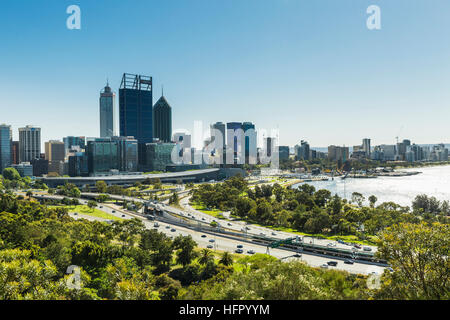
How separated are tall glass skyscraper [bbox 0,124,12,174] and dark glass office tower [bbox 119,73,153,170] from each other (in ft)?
63.7

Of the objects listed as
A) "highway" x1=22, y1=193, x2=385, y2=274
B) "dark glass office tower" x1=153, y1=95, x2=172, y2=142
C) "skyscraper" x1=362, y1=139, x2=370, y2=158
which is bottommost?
"highway" x1=22, y1=193, x2=385, y2=274

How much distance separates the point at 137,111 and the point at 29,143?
2182 cm

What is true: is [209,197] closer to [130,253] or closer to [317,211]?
[317,211]

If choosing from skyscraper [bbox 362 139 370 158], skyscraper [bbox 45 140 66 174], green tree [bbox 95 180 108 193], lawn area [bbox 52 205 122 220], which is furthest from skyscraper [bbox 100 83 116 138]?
skyscraper [bbox 362 139 370 158]

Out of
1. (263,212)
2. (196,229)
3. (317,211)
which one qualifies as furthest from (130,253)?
(317,211)

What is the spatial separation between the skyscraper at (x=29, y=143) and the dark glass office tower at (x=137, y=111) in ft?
54.7

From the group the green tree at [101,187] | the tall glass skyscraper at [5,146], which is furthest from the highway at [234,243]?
the tall glass skyscraper at [5,146]

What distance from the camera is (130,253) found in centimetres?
1320

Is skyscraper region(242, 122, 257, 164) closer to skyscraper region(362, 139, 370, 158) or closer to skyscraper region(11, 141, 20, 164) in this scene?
skyscraper region(362, 139, 370, 158)

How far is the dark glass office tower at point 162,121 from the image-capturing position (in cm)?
7981

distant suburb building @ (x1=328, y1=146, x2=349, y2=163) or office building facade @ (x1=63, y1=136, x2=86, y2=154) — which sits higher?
office building facade @ (x1=63, y1=136, x2=86, y2=154)

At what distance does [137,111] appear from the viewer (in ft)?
210

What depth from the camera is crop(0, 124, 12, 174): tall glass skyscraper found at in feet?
182

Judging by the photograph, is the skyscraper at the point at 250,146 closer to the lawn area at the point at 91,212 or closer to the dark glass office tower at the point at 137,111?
the dark glass office tower at the point at 137,111
